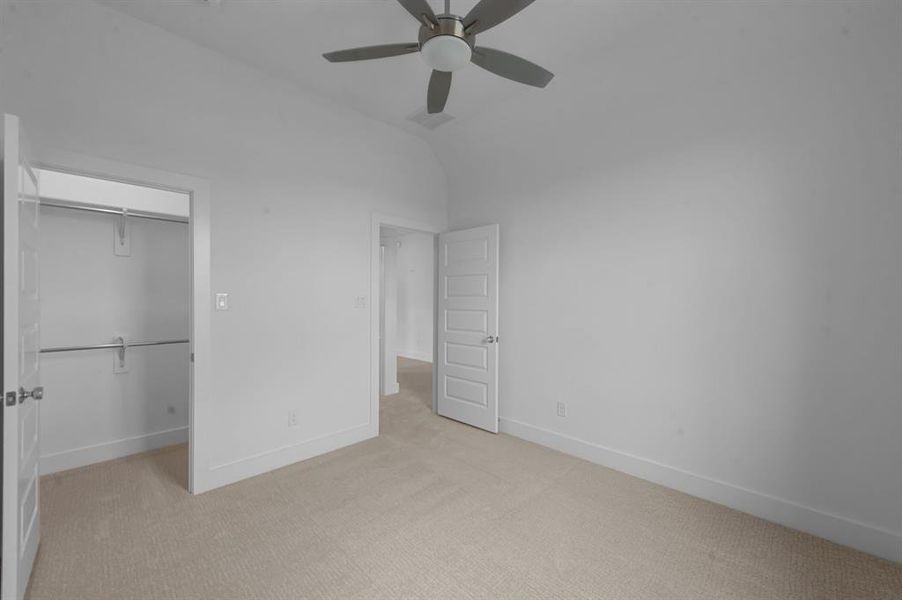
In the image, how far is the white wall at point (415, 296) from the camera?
8.34m

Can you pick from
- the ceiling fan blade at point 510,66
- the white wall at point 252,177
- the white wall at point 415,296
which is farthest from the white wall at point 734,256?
the white wall at point 415,296

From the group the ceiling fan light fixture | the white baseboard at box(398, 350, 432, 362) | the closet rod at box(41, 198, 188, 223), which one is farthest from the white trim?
the white baseboard at box(398, 350, 432, 362)

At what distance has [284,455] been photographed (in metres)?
3.08

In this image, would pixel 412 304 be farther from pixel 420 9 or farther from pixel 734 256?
pixel 420 9

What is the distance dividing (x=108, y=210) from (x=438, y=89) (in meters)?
2.89

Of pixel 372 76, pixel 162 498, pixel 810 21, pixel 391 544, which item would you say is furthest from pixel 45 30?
pixel 810 21

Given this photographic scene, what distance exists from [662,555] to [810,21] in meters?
3.04

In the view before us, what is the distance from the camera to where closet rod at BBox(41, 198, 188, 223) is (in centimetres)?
289

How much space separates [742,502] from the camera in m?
2.43

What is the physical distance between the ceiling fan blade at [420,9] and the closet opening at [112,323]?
6.69ft

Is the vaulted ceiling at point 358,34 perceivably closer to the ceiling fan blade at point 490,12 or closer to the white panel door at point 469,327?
the ceiling fan blade at point 490,12

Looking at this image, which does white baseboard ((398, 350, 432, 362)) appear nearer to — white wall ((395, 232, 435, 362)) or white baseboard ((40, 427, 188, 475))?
white wall ((395, 232, 435, 362))

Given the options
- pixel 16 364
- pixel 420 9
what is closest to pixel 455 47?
pixel 420 9

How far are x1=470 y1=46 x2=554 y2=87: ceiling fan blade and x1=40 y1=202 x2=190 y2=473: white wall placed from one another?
9.73 ft
